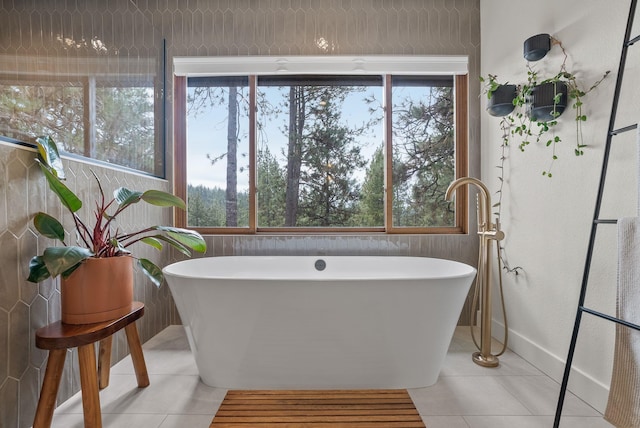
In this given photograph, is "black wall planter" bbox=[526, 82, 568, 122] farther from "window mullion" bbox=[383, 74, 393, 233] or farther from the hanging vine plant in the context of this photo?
"window mullion" bbox=[383, 74, 393, 233]

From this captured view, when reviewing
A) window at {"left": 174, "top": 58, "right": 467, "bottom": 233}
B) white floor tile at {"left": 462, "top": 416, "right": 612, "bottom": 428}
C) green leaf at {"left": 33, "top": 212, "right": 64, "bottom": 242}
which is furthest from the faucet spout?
green leaf at {"left": 33, "top": 212, "right": 64, "bottom": 242}

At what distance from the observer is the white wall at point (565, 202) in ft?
4.45

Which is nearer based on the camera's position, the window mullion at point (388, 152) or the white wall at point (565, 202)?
the white wall at point (565, 202)

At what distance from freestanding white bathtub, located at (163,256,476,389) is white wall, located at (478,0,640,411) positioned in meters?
0.57

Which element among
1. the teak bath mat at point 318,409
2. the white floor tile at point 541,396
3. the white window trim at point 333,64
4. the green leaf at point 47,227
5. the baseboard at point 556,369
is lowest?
the white floor tile at point 541,396

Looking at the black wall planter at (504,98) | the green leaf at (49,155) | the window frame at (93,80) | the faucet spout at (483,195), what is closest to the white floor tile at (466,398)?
the faucet spout at (483,195)

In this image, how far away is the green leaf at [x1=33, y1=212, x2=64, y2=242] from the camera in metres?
1.20

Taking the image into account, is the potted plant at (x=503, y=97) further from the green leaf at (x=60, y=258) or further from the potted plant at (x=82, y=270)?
the green leaf at (x=60, y=258)

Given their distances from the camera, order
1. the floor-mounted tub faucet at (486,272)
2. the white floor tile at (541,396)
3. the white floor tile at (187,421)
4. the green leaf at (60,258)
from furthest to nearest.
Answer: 1. the floor-mounted tub faucet at (486,272)
2. the white floor tile at (541,396)
3. the white floor tile at (187,421)
4. the green leaf at (60,258)

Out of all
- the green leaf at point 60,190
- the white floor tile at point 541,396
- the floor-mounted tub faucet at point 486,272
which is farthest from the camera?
the floor-mounted tub faucet at point 486,272

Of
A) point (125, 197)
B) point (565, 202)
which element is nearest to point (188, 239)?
point (125, 197)

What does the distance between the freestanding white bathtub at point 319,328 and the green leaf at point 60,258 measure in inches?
17.0

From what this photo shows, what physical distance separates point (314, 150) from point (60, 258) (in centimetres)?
189

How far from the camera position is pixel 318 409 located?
1393 mm
